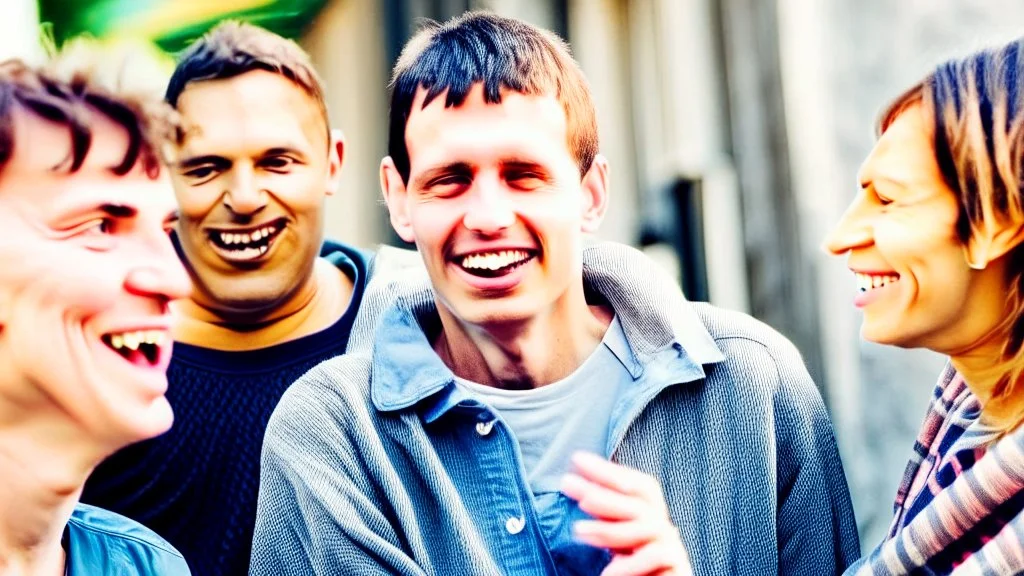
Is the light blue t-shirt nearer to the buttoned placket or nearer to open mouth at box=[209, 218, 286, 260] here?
the buttoned placket

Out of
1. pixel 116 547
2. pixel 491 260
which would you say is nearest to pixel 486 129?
pixel 491 260

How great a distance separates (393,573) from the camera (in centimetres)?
155

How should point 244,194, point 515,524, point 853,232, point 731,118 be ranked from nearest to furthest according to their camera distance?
point 853,232, point 515,524, point 244,194, point 731,118

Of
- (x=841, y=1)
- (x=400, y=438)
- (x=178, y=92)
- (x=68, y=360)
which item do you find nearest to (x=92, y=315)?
(x=68, y=360)

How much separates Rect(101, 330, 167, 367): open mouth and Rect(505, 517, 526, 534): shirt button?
526 millimetres

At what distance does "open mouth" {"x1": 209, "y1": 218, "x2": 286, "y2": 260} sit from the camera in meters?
1.98

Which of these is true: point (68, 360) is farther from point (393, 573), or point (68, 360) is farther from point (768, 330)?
point (768, 330)

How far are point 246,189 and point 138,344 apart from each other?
2.13 feet

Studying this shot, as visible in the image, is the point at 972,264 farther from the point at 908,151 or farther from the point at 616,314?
the point at 616,314

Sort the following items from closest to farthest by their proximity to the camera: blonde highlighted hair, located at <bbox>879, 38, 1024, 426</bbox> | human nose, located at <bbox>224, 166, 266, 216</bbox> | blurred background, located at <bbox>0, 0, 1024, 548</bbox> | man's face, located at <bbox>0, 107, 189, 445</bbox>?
man's face, located at <bbox>0, 107, 189, 445</bbox>, blonde highlighted hair, located at <bbox>879, 38, 1024, 426</bbox>, human nose, located at <bbox>224, 166, 266, 216</bbox>, blurred background, located at <bbox>0, 0, 1024, 548</bbox>

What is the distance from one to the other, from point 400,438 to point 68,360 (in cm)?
50

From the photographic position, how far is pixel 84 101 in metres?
1.32

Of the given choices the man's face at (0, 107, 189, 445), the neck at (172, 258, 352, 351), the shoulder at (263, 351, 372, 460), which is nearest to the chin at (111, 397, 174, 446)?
the man's face at (0, 107, 189, 445)

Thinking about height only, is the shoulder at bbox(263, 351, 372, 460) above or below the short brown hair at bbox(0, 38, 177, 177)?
below
